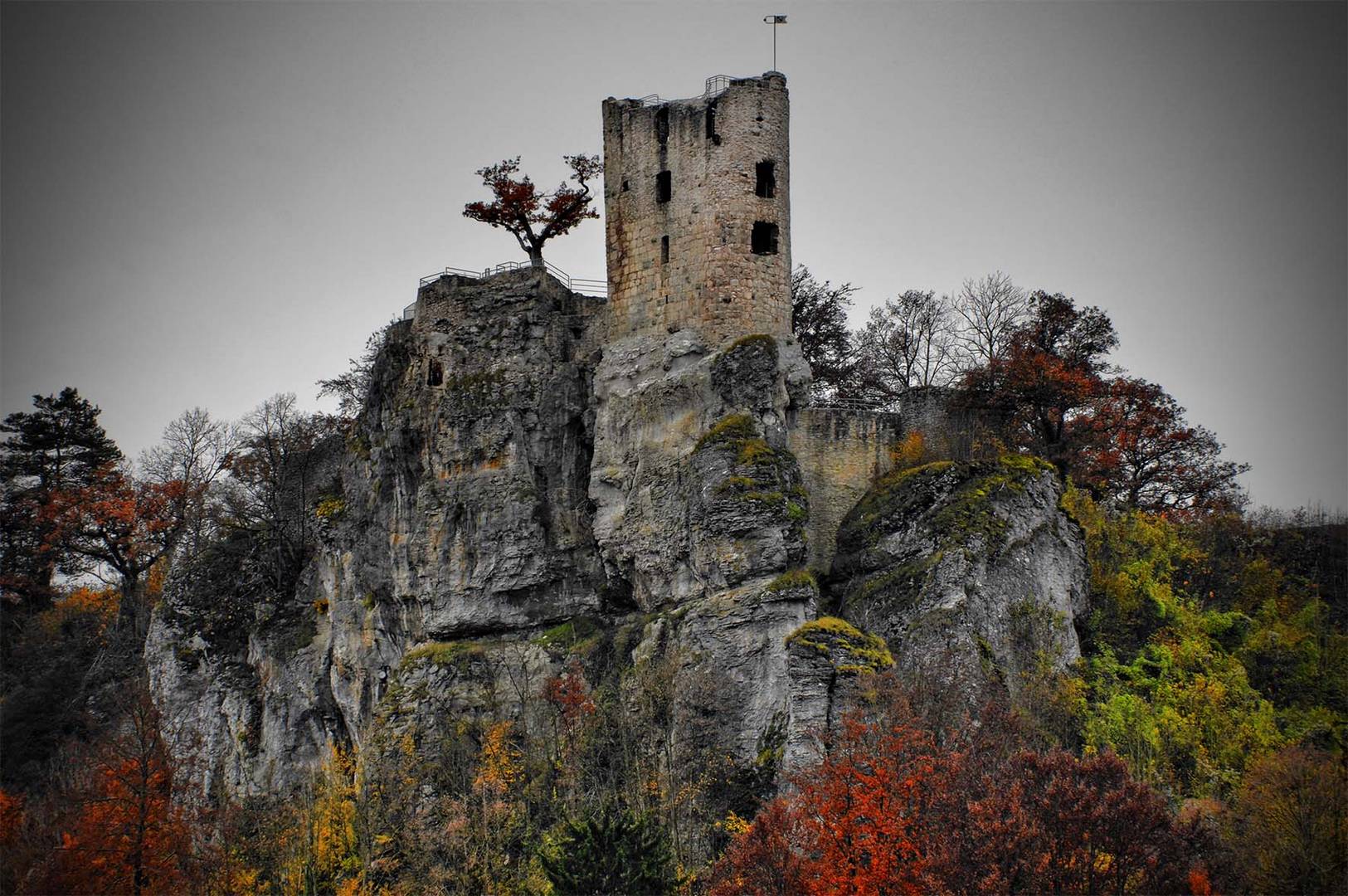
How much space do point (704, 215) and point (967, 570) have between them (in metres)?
11.6

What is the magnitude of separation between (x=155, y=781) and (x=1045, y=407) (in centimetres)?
2387

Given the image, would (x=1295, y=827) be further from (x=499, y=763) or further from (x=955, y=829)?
(x=499, y=763)

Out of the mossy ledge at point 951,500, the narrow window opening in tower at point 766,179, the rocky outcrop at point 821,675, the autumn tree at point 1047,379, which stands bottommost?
the rocky outcrop at point 821,675

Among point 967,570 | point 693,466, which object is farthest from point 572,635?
point 967,570

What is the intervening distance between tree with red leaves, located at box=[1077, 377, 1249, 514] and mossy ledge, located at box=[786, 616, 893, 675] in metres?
12.7

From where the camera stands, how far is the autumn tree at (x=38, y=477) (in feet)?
136

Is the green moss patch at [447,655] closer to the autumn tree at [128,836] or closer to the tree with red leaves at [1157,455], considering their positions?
the autumn tree at [128,836]

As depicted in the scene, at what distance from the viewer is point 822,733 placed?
2536 centimetres

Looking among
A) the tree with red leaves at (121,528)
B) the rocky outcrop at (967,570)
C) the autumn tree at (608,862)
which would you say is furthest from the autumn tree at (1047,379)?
the tree with red leaves at (121,528)

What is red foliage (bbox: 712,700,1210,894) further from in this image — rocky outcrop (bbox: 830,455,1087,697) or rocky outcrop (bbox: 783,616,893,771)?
rocky outcrop (bbox: 830,455,1087,697)

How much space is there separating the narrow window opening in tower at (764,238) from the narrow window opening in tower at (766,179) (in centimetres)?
77

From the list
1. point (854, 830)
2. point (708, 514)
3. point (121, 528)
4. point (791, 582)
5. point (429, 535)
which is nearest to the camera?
point (854, 830)

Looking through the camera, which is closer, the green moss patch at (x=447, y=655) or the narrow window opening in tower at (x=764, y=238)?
the green moss patch at (x=447, y=655)

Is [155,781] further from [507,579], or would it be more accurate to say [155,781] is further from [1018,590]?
[1018,590]
